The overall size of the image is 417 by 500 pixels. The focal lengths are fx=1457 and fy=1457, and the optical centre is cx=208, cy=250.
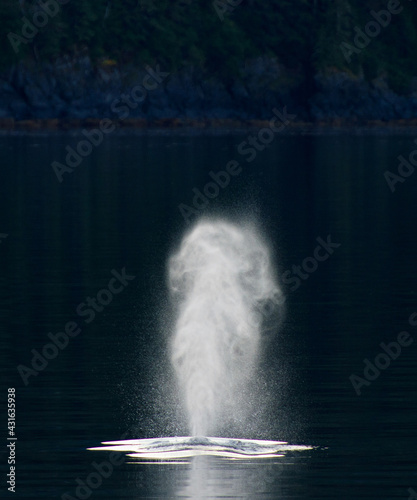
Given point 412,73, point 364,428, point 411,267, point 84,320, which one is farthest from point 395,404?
point 412,73

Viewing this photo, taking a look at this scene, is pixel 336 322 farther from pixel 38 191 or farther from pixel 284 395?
pixel 38 191
